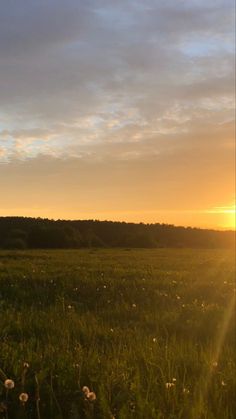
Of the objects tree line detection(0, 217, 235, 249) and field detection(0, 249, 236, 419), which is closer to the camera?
field detection(0, 249, 236, 419)

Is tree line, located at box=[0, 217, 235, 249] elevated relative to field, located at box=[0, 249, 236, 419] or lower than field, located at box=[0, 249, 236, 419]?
elevated


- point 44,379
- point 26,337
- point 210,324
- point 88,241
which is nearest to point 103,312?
point 210,324

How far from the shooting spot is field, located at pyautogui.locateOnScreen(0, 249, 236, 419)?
13.4ft

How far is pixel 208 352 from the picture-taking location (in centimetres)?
672

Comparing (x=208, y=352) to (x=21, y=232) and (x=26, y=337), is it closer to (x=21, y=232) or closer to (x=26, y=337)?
(x=26, y=337)

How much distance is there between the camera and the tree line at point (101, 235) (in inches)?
3226

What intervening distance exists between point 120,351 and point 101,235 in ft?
303

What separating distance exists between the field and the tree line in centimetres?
6307

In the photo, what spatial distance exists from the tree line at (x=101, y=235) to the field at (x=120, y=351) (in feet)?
207

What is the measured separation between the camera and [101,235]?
98.6 m

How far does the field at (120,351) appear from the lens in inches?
160

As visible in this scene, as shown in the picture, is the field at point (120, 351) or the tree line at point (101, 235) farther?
the tree line at point (101, 235)

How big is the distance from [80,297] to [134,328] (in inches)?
156

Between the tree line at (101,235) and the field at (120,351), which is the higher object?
the tree line at (101,235)
